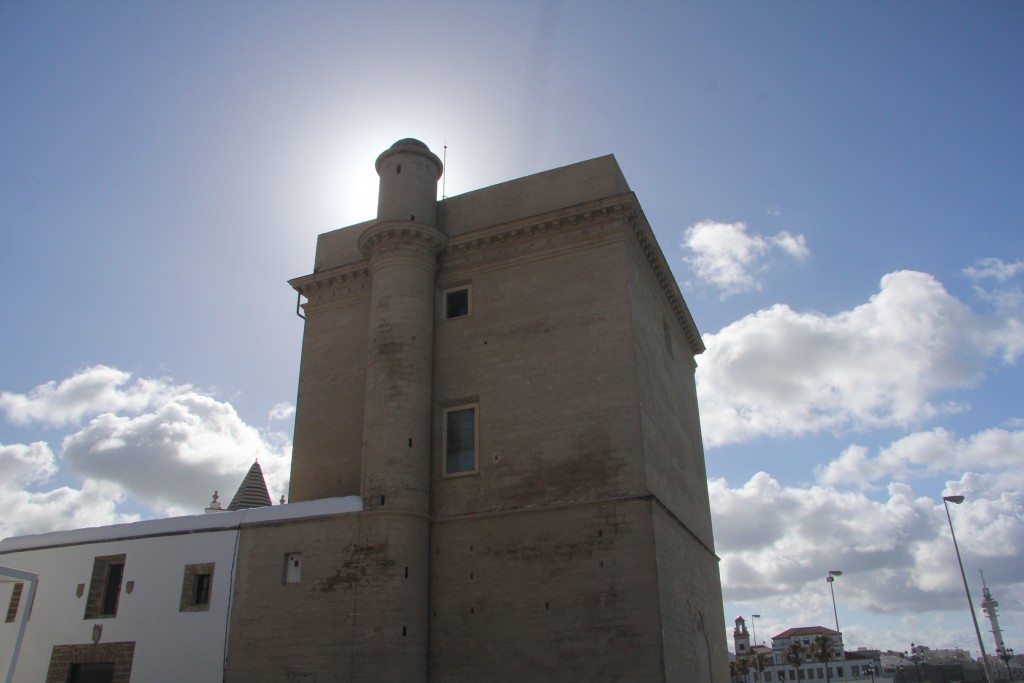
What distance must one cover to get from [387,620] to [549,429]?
5521 mm

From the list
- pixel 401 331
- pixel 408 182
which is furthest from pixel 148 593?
pixel 408 182

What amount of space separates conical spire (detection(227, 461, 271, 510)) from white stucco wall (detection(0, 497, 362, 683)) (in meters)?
4.81

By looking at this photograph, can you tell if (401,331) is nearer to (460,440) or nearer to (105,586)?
(460,440)

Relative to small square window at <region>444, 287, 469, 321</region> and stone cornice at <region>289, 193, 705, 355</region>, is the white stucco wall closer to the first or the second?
small square window at <region>444, 287, 469, 321</region>

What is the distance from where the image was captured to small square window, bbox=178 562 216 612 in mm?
18078

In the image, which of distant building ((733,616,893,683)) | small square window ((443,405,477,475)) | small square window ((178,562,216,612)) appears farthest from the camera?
distant building ((733,616,893,683))

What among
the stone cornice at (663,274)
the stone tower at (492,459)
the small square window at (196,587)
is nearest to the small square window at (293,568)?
the stone tower at (492,459)

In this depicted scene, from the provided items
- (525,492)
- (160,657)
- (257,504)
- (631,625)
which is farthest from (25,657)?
(631,625)

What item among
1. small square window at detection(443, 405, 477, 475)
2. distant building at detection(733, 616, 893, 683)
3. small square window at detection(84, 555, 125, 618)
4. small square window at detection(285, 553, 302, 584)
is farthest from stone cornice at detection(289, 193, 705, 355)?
distant building at detection(733, 616, 893, 683)

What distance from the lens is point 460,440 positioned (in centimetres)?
1878

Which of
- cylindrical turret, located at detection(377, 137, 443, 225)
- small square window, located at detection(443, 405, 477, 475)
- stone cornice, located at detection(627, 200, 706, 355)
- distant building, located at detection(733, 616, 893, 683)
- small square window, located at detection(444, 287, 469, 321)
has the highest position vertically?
cylindrical turret, located at detection(377, 137, 443, 225)

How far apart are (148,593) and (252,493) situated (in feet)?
21.4

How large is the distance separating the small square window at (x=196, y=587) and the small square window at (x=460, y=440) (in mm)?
6318

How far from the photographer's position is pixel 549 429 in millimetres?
17672
